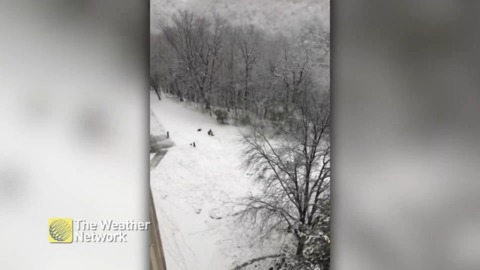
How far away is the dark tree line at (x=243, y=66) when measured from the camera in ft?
4.37

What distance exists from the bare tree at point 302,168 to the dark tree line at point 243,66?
7 cm

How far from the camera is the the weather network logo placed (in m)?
1.30

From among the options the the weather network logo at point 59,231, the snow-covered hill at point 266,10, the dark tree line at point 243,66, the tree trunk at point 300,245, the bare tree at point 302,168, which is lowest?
the tree trunk at point 300,245

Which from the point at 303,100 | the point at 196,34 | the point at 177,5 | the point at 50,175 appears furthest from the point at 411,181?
the point at 50,175

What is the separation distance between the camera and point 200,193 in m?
1.33

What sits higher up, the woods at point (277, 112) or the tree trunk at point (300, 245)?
the woods at point (277, 112)

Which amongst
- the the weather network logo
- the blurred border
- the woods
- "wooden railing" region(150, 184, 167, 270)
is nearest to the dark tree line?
the woods

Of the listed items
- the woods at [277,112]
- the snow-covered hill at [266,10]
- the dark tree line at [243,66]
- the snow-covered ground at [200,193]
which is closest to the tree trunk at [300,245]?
the woods at [277,112]

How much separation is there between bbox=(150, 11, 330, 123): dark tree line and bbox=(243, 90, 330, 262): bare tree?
0.22ft

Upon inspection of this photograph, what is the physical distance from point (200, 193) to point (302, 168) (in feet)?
1.25

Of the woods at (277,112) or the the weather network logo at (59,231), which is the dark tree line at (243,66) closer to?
the woods at (277,112)

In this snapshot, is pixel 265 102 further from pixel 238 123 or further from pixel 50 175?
pixel 50 175

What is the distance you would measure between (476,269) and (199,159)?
1.09 metres

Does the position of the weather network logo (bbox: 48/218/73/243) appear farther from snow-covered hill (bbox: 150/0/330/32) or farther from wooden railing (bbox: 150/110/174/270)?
snow-covered hill (bbox: 150/0/330/32)
